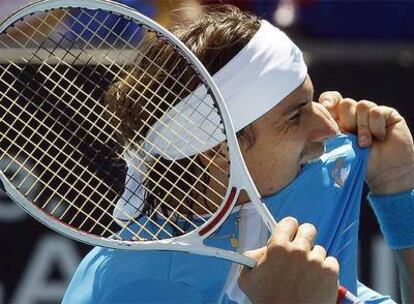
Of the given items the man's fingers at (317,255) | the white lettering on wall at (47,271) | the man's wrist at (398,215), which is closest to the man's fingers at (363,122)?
the man's wrist at (398,215)

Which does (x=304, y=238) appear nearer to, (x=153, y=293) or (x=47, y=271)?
(x=153, y=293)

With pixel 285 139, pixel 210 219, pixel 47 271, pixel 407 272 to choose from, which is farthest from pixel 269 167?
pixel 47 271

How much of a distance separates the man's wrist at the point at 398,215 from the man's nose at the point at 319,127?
0.28 m

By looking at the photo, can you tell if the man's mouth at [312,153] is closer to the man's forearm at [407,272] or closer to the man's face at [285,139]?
the man's face at [285,139]

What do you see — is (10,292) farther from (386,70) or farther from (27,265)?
(386,70)

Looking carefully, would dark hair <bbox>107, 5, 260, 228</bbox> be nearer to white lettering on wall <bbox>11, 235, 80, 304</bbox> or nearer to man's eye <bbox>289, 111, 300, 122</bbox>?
man's eye <bbox>289, 111, 300, 122</bbox>

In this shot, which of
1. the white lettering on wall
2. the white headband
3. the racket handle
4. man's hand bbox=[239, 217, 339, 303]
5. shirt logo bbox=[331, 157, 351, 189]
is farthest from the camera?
the white lettering on wall

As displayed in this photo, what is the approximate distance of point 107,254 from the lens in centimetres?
202

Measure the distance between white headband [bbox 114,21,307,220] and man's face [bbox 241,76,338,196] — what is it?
21mm

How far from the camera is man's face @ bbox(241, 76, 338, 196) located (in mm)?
2021

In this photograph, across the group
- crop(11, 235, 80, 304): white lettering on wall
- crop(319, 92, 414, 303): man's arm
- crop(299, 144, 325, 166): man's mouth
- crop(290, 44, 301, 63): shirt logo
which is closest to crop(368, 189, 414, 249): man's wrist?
crop(319, 92, 414, 303): man's arm

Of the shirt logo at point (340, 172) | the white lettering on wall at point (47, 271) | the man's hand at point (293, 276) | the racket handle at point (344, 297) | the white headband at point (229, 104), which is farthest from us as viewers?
the white lettering on wall at point (47, 271)

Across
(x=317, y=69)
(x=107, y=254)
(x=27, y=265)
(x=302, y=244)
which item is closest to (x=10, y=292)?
(x=27, y=265)

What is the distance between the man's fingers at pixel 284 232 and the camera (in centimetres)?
178
